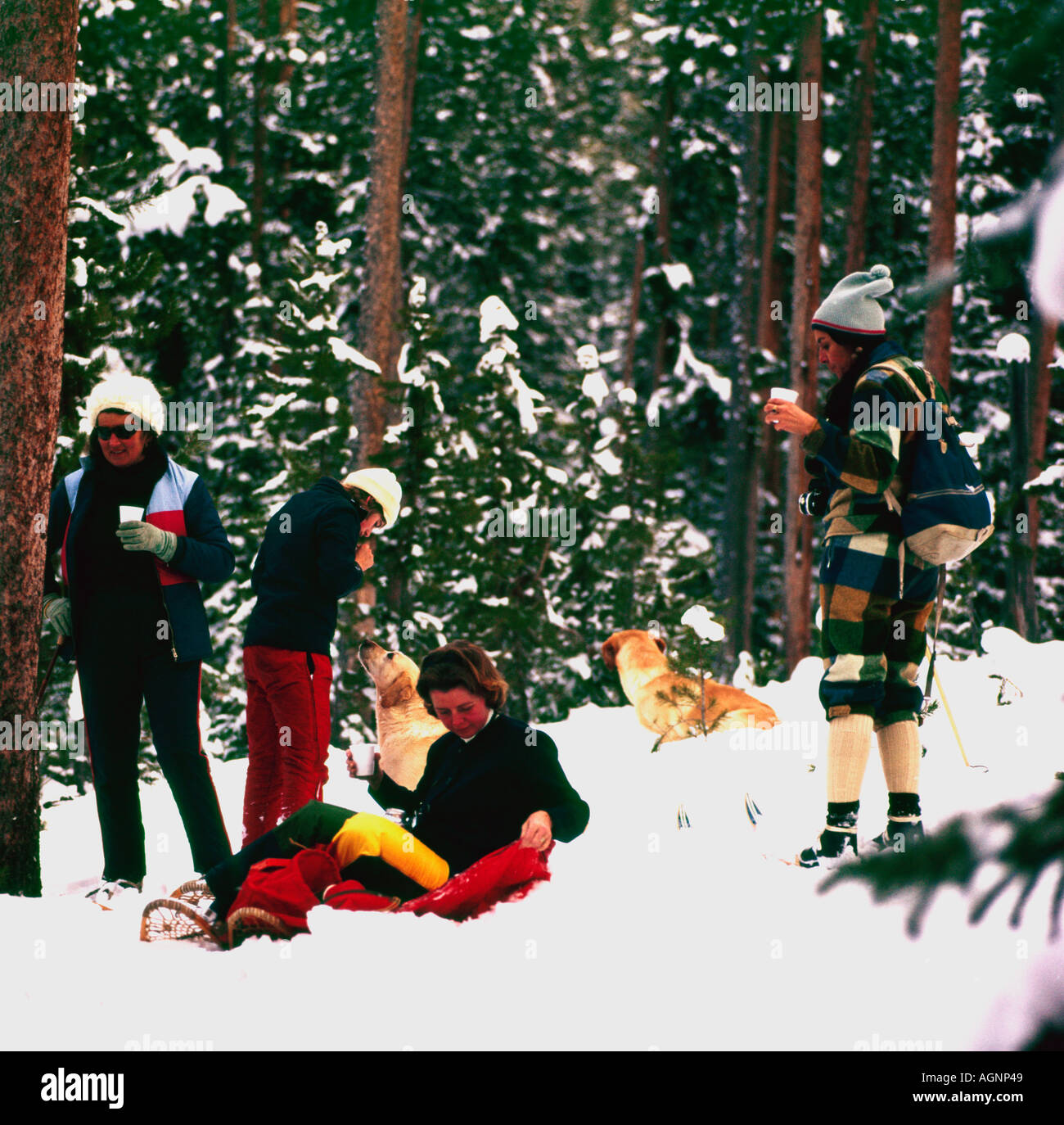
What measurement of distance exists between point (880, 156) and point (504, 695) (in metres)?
22.4

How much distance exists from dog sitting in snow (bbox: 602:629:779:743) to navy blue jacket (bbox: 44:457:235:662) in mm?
2683

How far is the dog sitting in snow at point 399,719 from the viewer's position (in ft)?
18.9

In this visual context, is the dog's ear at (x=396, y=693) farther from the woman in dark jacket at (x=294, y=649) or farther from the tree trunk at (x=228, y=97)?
the tree trunk at (x=228, y=97)

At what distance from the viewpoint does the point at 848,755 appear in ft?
13.3

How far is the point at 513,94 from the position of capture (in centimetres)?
2525

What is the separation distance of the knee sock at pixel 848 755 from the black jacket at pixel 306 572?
89.6 inches

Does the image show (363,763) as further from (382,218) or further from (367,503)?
(382,218)

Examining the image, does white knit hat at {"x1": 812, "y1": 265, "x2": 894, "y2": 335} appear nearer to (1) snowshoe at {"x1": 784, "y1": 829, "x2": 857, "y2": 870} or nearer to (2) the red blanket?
(1) snowshoe at {"x1": 784, "y1": 829, "x2": 857, "y2": 870}

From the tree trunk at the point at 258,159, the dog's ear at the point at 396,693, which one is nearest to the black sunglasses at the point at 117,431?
the dog's ear at the point at 396,693

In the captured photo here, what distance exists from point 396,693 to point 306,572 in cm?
97

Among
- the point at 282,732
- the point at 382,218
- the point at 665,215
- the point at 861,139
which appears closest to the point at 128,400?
the point at 282,732

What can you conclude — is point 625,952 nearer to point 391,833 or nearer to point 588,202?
point 391,833

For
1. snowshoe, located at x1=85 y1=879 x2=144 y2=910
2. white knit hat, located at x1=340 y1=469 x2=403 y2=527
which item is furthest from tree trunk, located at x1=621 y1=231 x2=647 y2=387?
snowshoe, located at x1=85 y1=879 x2=144 y2=910
